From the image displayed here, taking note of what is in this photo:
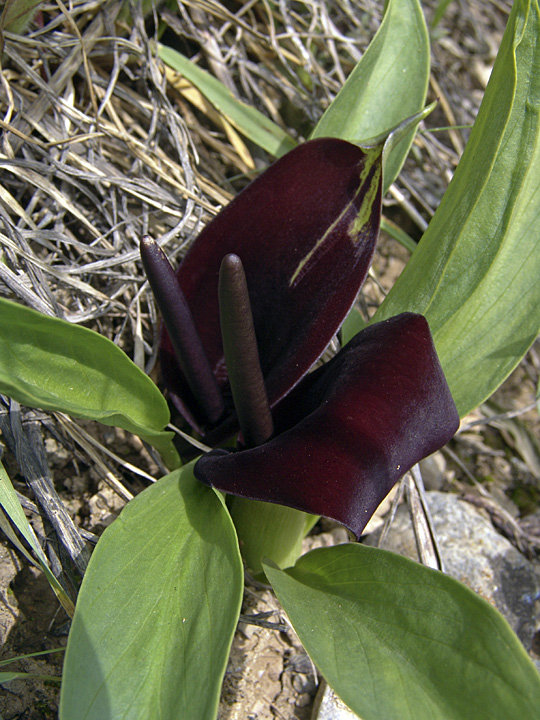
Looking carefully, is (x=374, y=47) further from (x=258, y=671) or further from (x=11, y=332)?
(x=258, y=671)

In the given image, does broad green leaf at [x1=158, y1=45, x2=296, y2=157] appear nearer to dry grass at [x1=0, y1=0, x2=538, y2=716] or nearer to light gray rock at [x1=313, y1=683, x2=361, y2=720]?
dry grass at [x1=0, y1=0, x2=538, y2=716]

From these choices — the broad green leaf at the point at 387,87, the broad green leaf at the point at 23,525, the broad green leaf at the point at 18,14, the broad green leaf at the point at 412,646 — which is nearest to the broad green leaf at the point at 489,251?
the broad green leaf at the point at 387,87

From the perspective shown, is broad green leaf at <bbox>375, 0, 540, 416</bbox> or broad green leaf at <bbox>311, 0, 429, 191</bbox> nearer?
broad green leaf at <bbox>375, 0, 540, 416</bbox>

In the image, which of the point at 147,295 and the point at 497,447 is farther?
the point at 497,447

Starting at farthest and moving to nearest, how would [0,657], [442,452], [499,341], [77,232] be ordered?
[442,452], [77,232], [499,341], [0,657]

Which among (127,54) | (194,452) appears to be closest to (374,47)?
(127,54)

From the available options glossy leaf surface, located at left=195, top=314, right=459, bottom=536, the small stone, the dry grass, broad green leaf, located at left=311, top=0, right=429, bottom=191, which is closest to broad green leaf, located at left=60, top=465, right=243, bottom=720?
glossy leaf surface, located at left=195, top=314, right=459, bottom=536

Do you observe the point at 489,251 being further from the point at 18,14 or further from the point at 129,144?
the point at 18,14
